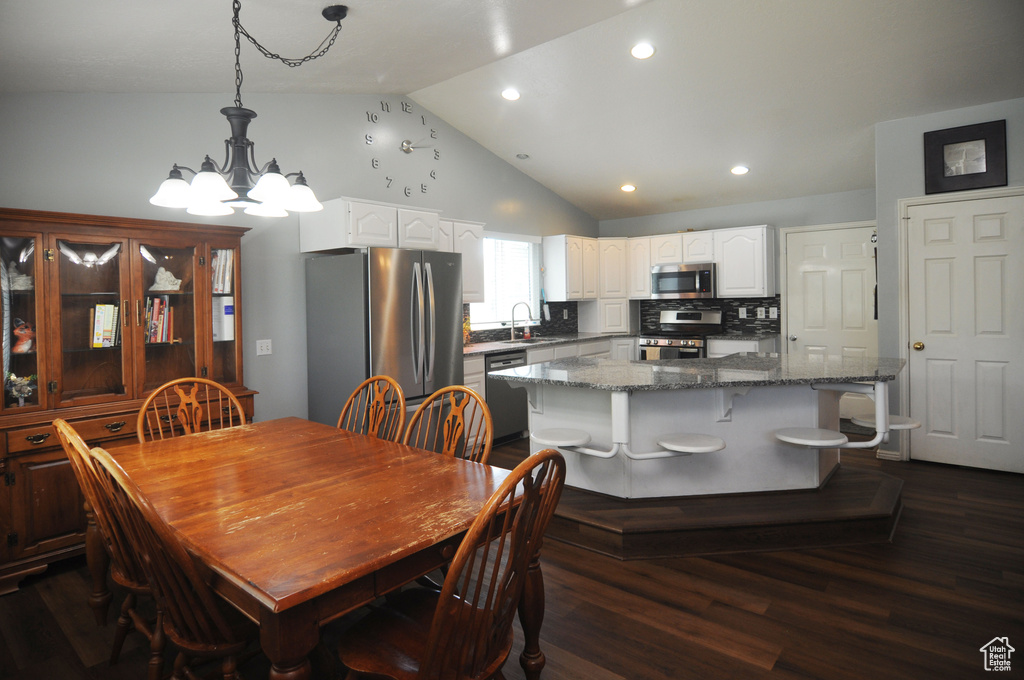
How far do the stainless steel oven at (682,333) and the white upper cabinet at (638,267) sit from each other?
38 centimetres

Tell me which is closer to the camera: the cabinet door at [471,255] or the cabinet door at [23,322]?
the cabinet door at [23,322]

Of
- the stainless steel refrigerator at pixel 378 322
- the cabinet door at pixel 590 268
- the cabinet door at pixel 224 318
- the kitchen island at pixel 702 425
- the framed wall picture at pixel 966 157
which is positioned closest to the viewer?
the kitchen island at pixel 702 425

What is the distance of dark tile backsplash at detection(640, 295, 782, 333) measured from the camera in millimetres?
6043

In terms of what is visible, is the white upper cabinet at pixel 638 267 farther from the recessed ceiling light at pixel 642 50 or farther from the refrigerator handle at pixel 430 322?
the refrigerator handle at pixel 430 322

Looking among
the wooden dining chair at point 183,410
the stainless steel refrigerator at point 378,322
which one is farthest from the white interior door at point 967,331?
the wooden dining chair at point 183,410

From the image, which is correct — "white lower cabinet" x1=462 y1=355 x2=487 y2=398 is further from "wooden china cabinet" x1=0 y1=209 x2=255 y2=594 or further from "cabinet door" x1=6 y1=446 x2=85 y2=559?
"cabinet door" x1=6 y1=446 x2=85 y2=559

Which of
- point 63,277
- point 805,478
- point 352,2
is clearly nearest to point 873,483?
point 805,478

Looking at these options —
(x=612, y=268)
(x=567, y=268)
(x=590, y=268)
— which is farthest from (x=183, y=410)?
(x=612, y=268)

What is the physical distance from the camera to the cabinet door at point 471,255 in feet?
16.0

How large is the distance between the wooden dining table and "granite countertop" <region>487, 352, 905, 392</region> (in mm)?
1052

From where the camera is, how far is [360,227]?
3.85m

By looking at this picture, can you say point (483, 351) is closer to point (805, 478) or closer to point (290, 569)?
point (805, 478)

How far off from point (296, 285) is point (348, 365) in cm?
76

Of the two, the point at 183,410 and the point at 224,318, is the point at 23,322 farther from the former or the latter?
the point at 224,318
